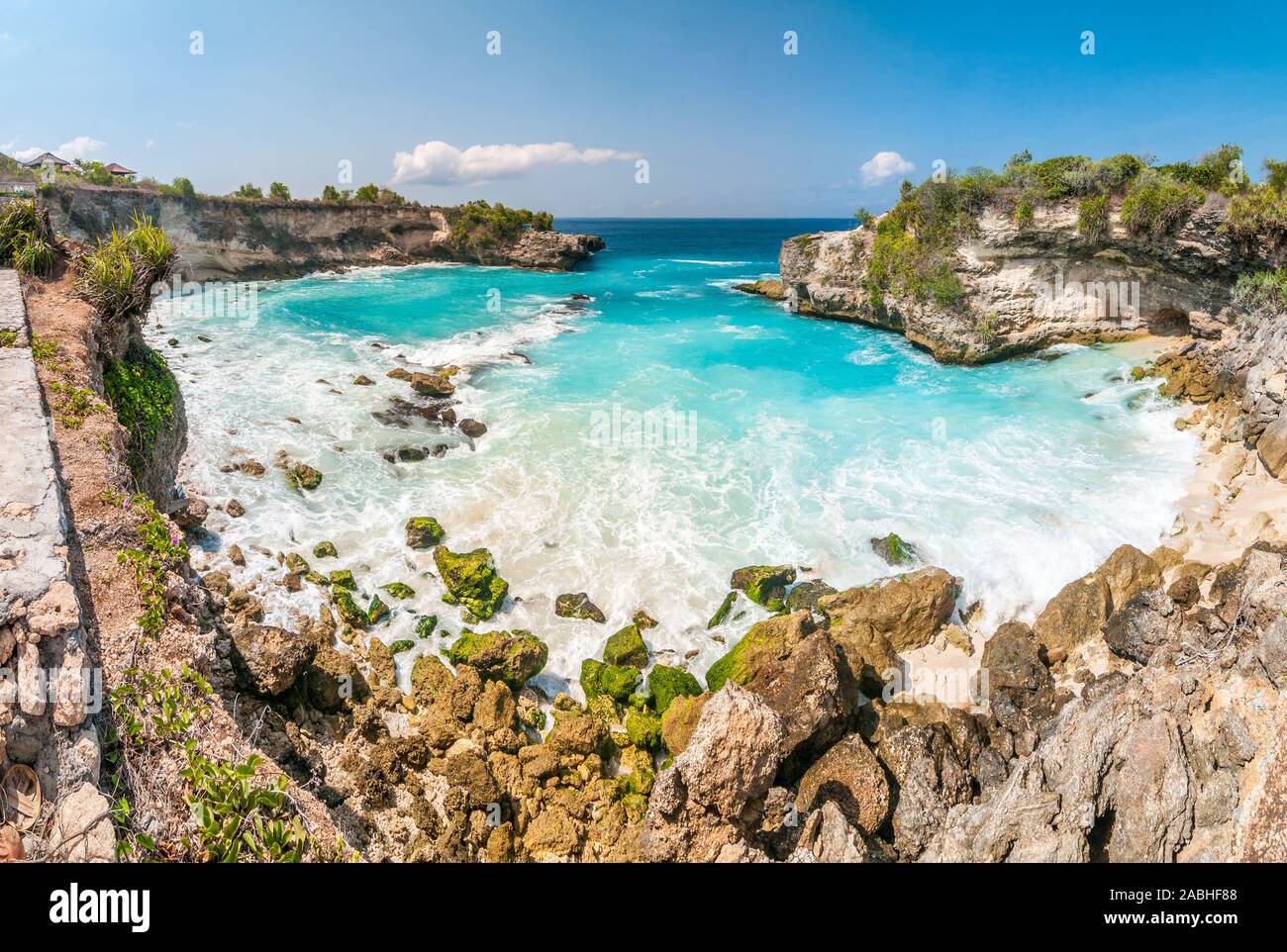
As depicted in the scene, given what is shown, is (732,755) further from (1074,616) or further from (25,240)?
(25,240)

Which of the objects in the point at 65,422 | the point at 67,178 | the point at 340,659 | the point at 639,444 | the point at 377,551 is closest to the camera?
the point at 65,422

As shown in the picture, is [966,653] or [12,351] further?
[966,653]

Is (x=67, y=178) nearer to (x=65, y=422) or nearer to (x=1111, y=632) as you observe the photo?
(x=65, y=422)

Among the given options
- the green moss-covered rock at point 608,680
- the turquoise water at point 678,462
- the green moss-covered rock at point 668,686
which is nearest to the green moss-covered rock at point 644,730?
the green moss-covered rock at point 668,686

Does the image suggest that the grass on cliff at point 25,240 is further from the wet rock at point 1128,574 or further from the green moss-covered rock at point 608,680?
the wet rock at point 1128,574

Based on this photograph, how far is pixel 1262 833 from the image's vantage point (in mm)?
5770

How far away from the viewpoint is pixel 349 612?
1169cm

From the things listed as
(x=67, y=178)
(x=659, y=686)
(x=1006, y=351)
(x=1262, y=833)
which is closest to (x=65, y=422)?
(x=659, y=686)

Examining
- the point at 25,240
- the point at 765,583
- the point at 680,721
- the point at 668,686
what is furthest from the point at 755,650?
the point at 25,240

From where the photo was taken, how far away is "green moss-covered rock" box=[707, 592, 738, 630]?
1246 cm

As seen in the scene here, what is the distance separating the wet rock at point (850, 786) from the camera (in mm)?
8594

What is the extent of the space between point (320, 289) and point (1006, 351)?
1773 inches

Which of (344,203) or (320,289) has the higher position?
(344,203)

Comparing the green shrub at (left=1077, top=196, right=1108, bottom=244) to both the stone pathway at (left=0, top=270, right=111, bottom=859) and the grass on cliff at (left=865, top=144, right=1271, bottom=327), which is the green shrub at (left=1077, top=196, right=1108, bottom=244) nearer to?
the grass on cliff at (left=865, top=144, right=1271, bottom=327)
